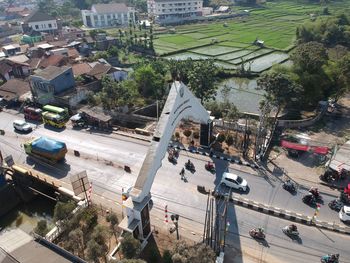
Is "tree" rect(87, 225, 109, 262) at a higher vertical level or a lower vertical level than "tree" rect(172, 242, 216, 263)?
lower

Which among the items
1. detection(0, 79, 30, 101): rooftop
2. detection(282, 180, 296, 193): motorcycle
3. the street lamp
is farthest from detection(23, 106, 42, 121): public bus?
detection(282, 180, 296, 193): motorcycle

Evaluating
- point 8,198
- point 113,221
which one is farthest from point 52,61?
point 113,221

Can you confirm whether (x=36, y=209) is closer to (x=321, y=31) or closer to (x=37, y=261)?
(x=37, y=261)

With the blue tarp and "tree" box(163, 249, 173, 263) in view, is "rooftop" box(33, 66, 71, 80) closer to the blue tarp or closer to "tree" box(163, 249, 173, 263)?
the blue tarp

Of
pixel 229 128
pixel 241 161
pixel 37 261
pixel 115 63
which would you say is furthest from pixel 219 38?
pixel 37 261

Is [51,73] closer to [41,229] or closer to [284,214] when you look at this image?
[41,229]

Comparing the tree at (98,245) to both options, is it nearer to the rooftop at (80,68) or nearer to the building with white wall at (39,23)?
the rooftop at (80,68)

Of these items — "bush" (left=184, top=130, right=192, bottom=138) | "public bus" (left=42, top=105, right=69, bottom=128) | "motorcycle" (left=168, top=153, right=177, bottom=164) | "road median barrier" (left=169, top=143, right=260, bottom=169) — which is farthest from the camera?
"public bus" (left=42, top=105, right=69, bottom=128)
